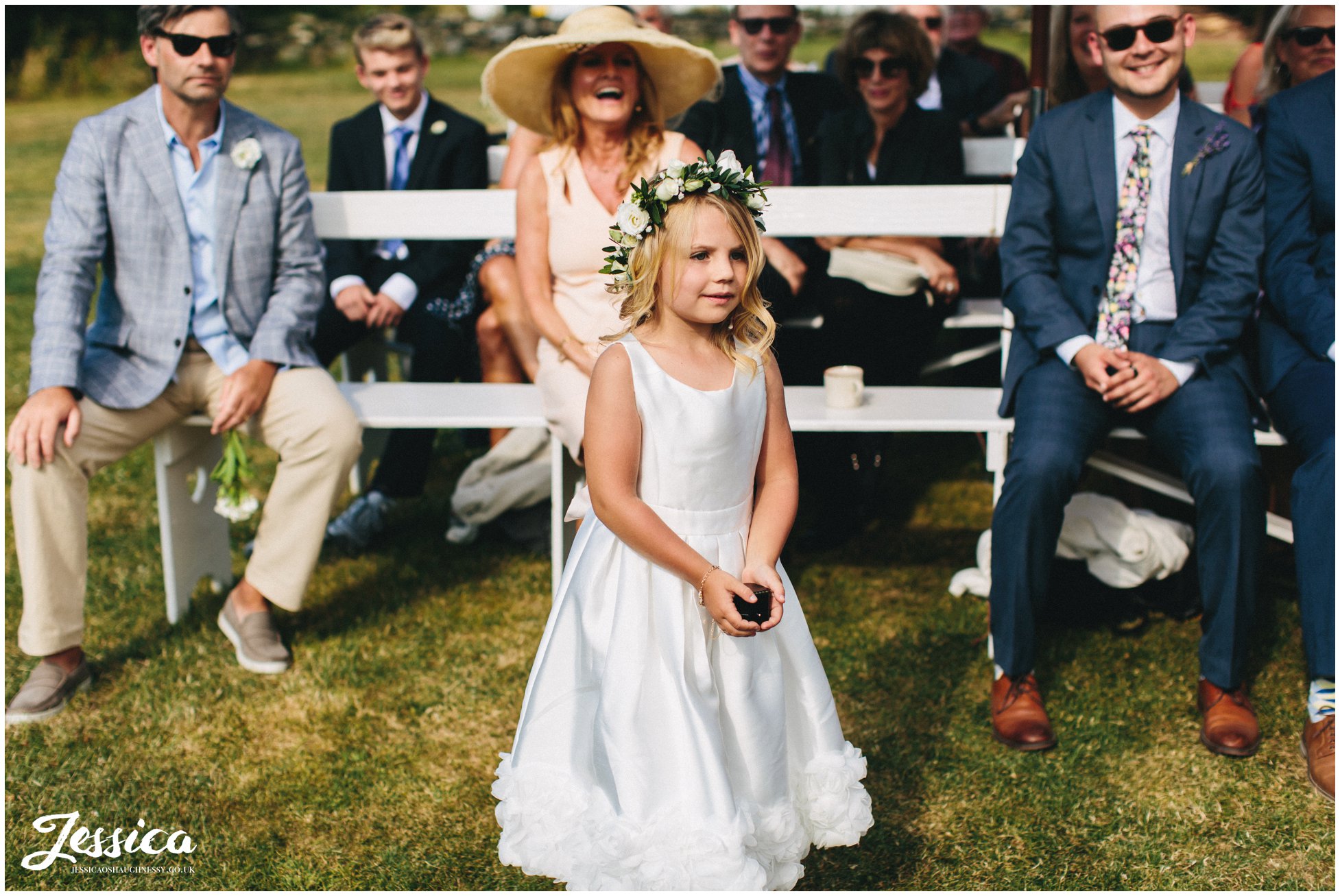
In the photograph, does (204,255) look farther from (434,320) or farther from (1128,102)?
(1128,102)

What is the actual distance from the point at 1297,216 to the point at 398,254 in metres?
3.39

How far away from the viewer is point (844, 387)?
4.08m

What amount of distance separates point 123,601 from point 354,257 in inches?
64.6

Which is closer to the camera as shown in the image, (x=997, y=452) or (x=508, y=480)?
(x=997, y=452)

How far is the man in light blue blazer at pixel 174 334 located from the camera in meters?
3.68

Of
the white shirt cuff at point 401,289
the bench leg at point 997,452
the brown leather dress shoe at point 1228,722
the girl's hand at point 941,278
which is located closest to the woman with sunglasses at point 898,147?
the girl's hand at point 941,278

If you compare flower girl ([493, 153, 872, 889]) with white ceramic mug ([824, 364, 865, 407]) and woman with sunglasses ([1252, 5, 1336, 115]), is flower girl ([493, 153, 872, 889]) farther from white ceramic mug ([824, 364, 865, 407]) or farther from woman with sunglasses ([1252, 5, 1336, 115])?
woman with sunglasses ([1252, 5, 1336, 115])

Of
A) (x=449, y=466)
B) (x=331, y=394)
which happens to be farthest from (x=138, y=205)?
(x=449, y=466)

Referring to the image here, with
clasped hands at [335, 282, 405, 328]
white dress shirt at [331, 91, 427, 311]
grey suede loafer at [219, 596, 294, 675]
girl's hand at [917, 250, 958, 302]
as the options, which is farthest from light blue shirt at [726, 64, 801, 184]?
grey suede loafer at [219, 596, 294, 675]

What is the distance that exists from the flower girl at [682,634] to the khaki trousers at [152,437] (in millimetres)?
1618

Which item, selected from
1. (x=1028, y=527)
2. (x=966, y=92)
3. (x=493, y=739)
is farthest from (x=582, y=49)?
(x=966, y=92)

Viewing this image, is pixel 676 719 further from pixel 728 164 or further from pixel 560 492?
pixel 560 492

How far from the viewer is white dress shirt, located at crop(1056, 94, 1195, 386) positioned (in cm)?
381

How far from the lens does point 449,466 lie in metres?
5.90
